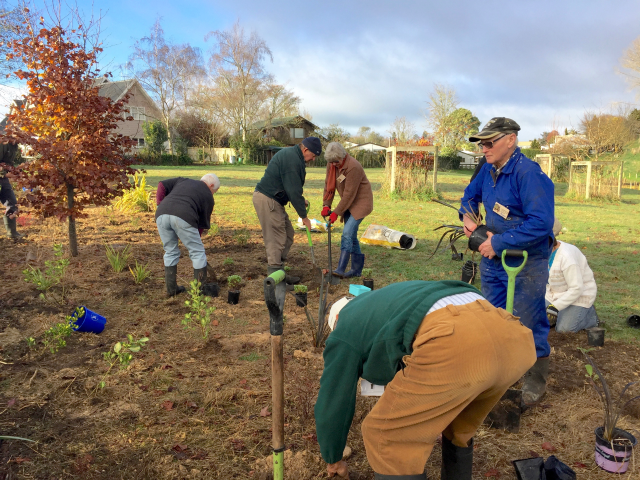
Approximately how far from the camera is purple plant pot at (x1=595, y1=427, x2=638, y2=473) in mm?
2566

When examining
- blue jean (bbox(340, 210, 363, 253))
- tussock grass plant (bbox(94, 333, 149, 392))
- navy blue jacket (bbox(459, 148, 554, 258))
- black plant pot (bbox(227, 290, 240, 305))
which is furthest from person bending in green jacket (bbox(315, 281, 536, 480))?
blue jean (bbox(340, 210, 363, 253))

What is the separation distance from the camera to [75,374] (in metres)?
3.49

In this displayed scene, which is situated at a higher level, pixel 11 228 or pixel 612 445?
pixel 11 228

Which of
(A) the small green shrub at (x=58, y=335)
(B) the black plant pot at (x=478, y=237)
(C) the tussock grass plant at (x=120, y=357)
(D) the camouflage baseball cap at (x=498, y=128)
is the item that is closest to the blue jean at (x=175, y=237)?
(A) the small green shrub at (x=58, y=335)

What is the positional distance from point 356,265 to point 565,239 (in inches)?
219

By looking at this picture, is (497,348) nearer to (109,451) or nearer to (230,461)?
(230,461)

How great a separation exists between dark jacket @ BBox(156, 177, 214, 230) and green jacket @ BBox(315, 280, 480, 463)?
11.7 ft

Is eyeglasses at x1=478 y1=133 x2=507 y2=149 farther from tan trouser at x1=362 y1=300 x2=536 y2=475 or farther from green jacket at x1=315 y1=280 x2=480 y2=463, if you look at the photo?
tan trouser at x1=362 y1=300 x2=536 y2=475

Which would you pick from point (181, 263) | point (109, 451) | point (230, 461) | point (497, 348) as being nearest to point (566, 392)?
point (497, 348)

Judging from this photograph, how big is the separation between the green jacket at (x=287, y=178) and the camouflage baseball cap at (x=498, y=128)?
273 centimetres

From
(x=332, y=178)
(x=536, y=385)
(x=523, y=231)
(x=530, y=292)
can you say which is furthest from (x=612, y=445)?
(x=332, y=178)

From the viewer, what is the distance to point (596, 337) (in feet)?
14.0

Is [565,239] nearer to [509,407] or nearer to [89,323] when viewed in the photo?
[509,407]

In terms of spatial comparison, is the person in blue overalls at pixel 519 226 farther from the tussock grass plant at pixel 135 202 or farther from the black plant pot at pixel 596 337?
the tussock grass plant at pixel 135 202
